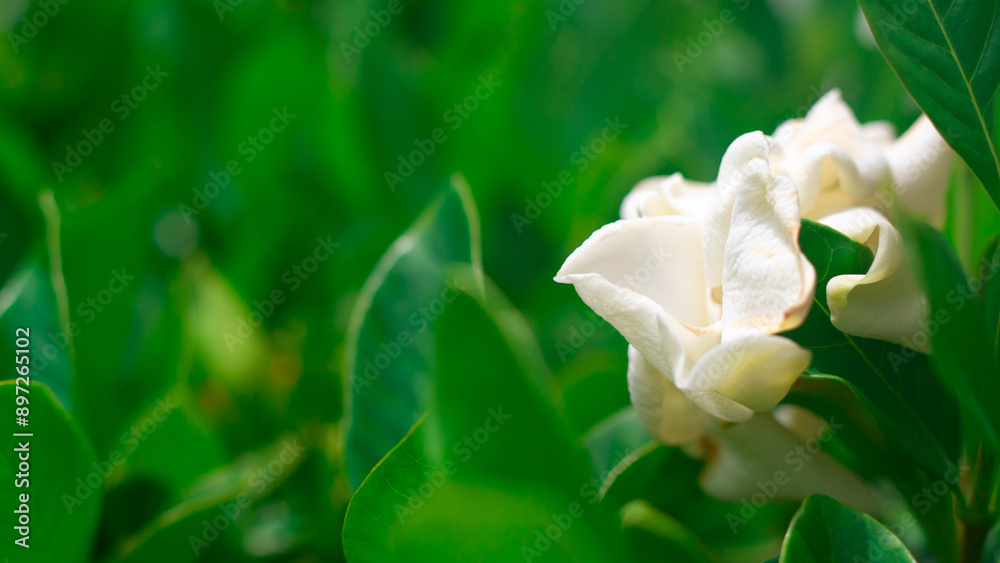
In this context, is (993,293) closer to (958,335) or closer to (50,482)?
(958,335)

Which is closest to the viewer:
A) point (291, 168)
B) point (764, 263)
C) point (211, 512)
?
point (764, 263)

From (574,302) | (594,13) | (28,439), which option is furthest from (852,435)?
(594,13)

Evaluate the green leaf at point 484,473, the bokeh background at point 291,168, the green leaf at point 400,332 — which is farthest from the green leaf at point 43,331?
the green leaf at point 484,473

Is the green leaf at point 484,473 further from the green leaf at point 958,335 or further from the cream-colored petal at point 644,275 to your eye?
the green leaf at point 958,335

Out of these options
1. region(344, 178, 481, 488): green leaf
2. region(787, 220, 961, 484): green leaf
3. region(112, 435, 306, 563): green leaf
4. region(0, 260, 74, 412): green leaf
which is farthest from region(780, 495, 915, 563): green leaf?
region(0, 260, 74, 412): green leaf

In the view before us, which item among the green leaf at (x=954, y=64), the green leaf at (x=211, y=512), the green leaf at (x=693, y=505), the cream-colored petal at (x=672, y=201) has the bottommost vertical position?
the green leaf at (x=693, y=505)

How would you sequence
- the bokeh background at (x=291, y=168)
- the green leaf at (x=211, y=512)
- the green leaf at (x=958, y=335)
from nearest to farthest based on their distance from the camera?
the green leaf at (x=958, y=335)
the green leaf at (x=211, y=512)
the bokeh background at (x=291, y=168)

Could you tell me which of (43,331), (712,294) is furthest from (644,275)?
(43,331)
